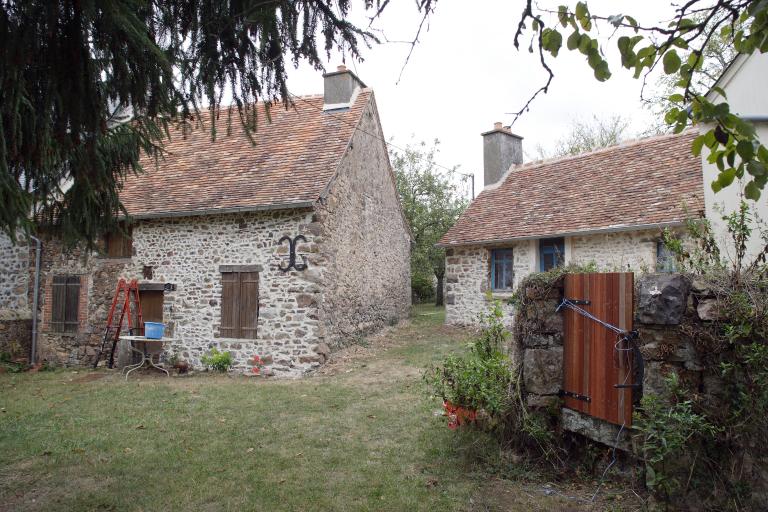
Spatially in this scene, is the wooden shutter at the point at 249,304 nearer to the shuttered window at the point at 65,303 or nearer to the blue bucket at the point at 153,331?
the blue bucket at the point at 153,331

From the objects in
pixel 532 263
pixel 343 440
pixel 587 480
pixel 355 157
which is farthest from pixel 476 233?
pixel 587 480

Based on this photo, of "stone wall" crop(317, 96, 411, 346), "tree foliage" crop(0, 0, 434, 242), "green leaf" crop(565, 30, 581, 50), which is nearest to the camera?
"green leaf" crop(565, 30, 581, 50)

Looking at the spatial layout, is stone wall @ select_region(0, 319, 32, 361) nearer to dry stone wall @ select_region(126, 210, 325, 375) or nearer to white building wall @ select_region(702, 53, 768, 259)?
dry stone wall @ select_region(126, 210, 325, 375)

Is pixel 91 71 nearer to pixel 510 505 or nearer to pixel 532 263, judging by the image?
pixel 510 505

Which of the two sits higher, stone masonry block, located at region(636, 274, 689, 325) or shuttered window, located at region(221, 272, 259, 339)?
stone masonry block, located at region(636, 274, 689, 325)

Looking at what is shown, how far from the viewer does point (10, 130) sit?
12.4 ft

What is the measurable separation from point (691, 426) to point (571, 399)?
4.53 ft

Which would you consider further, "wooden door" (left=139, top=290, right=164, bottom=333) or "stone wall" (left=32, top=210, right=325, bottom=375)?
"wooden door" (left=139, top=290, right=164, bottom=333)

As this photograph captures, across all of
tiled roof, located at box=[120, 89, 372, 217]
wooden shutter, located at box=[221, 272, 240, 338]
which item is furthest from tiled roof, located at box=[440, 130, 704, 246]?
wooden shutter, located at box=[221, 272, 240, 338]

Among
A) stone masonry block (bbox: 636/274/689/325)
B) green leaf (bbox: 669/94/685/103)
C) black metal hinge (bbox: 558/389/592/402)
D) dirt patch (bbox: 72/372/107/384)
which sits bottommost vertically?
dirt patch (bbox: 72/372/107/384)

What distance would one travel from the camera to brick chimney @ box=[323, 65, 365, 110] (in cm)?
1316

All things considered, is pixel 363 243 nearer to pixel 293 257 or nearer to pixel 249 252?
pixel 293 257

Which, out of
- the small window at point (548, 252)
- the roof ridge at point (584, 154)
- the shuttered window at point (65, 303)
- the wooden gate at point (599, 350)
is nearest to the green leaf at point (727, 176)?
the wooden gate at point (599, 350)

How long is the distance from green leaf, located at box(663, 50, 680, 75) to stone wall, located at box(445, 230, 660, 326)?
836cm
